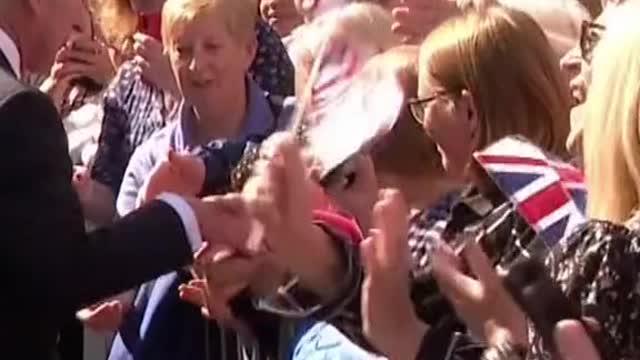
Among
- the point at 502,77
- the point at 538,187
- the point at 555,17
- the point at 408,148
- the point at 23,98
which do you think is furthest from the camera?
the point at 555,17

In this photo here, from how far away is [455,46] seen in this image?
12.0ft

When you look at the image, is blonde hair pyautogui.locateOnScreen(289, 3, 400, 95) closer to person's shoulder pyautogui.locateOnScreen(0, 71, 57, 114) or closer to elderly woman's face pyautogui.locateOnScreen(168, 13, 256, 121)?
elderly woman's face pyautogui.locateOnScreen(168, 13, 256, 121)

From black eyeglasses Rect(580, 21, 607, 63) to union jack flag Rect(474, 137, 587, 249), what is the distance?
0.32 metres

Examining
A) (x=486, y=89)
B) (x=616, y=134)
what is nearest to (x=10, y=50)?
(x=486, y=89)

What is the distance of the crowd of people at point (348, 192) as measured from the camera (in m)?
2.68

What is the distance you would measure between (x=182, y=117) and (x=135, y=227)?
109 cm

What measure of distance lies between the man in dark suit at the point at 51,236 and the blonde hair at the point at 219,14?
103 cm

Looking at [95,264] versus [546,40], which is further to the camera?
[546,40]

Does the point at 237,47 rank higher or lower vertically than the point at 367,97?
lower

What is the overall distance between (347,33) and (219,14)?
475 millimetres

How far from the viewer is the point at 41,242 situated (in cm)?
338

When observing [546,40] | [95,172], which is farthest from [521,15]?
[95,172]

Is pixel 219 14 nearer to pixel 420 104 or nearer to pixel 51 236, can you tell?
pixel 420 104

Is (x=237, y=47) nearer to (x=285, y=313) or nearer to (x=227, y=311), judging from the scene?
(x=227, y=311)
